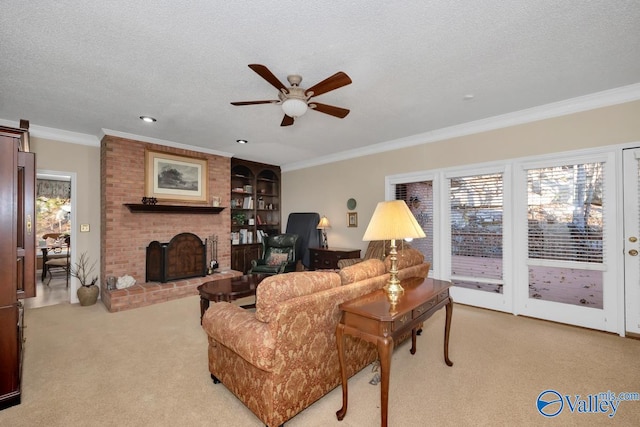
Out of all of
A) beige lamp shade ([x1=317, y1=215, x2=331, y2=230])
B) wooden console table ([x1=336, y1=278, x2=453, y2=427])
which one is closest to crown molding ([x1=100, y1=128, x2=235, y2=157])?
beige lamp shade ([x1=317, y1=215, x2=331, y2=230])

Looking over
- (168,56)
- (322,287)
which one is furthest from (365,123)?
(322,287)

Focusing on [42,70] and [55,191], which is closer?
[42,70]

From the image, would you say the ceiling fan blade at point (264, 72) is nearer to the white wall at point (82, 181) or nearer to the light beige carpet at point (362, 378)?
the light beige carpet at point (362, 378)

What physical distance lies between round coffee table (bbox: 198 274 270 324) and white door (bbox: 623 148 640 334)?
13.7ft

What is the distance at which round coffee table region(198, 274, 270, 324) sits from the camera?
306 centimetres

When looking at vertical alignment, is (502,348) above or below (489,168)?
below

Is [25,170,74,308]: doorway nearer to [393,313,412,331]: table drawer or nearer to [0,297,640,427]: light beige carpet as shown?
[0,297,640,427]: light beige carpet

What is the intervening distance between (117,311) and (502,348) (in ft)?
16.1

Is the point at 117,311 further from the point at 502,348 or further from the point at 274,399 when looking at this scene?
the point at 502,348

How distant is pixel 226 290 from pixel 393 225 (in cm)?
215

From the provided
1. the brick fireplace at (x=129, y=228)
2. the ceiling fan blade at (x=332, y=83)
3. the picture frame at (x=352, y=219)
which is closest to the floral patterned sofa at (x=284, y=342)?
the ceiling fan blade at (x=332, y=83)

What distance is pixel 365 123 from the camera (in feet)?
13.4

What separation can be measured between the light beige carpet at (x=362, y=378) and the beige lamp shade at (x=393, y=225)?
1191 mm

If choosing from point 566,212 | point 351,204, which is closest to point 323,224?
point 351,204
